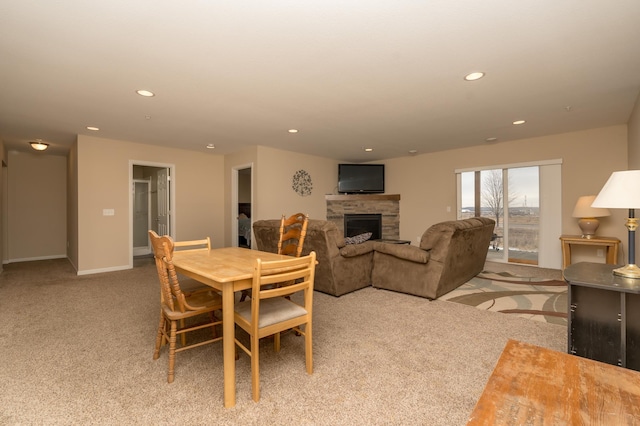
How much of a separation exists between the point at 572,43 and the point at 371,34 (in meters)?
1.49

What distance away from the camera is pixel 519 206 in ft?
18.1

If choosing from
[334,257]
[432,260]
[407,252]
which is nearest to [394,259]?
[407,252]

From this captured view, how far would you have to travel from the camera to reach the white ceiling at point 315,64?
1834 millimetres

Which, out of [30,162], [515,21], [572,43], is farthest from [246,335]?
[30,162]

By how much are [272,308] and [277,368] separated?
44 centimetres

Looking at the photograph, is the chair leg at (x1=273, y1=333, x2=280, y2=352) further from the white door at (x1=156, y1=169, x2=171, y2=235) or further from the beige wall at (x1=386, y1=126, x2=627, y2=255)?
the beige wall at (x1=386, y1=126, x2=627, y2=255)

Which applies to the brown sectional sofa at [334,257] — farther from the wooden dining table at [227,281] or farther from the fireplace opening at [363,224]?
the fireplace opening at [363,224]

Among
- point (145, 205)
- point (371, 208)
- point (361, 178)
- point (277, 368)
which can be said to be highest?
point (361, 178)

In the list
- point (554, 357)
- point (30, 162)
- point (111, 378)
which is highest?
point (30, 162)

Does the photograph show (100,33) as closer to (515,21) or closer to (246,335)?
(246,335)

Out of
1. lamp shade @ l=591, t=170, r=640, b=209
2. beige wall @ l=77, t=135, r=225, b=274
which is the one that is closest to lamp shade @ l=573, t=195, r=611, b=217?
lamp shade @ l=591, t=170, r=640, b=209

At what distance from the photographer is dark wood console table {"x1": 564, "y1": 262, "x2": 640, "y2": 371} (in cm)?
167

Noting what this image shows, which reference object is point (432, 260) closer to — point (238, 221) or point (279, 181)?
point (279, 181)

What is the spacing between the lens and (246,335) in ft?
8.27
